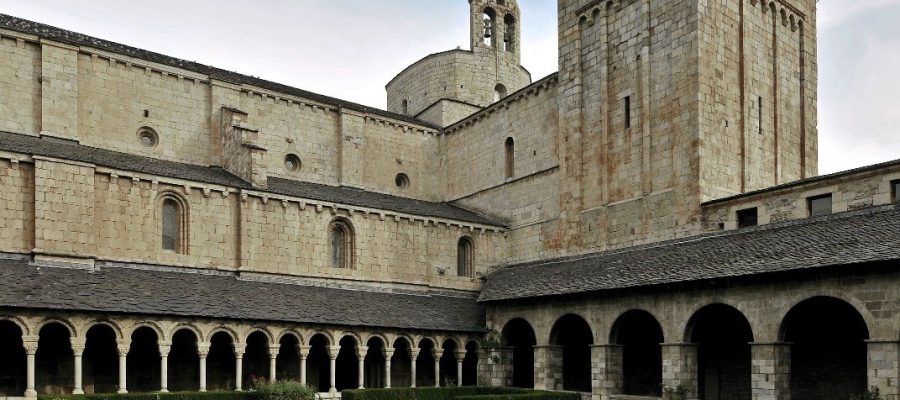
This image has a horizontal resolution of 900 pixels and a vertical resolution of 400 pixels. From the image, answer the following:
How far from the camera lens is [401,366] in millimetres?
36250

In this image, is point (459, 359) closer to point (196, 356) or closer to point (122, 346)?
point (196, 356)

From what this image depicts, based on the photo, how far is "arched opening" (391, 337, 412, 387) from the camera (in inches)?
1414

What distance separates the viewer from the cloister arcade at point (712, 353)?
24.3 meters

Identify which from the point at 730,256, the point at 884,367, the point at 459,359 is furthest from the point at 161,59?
the point at 884,367

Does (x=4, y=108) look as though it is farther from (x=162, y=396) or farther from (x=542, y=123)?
(x=542, y=123)

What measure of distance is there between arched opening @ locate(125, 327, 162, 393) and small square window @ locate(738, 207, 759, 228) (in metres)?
21.6

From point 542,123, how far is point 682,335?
14.7 meters

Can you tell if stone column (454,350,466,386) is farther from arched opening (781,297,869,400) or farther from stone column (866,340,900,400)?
stone column (866,340,900,400)

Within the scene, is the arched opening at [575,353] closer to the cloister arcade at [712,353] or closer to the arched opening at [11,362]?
the cloister arcade at [712,353]

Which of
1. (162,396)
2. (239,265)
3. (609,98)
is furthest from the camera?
(609,98)

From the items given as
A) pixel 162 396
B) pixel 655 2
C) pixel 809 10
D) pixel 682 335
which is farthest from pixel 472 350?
pixel 809 10

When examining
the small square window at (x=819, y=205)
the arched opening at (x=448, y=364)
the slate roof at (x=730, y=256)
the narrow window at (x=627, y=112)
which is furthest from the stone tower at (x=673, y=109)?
the arched opening at (x=448, y=364)

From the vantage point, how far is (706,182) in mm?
30828

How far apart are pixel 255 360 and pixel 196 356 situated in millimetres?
2476
